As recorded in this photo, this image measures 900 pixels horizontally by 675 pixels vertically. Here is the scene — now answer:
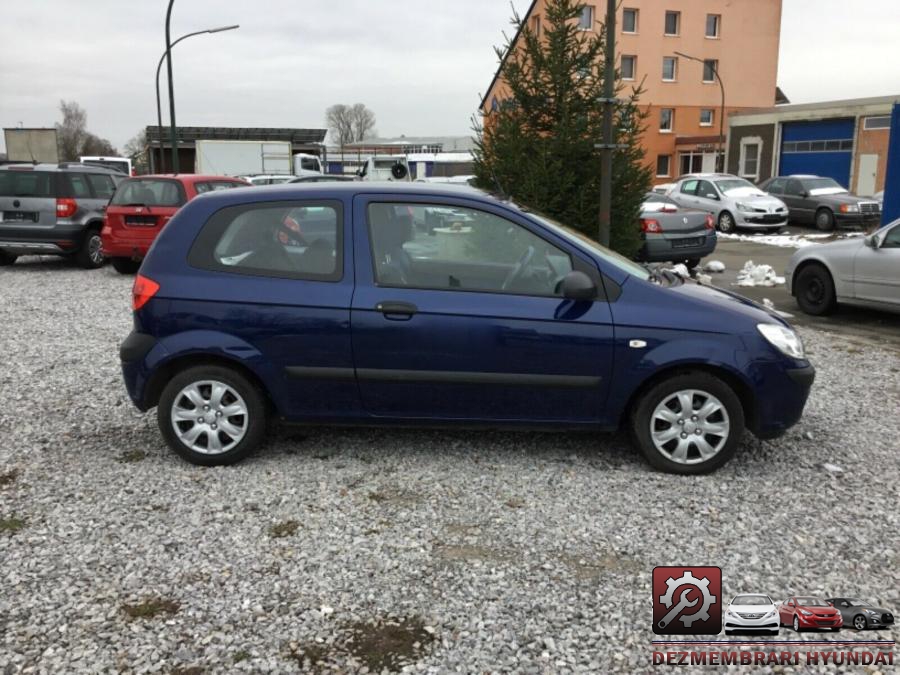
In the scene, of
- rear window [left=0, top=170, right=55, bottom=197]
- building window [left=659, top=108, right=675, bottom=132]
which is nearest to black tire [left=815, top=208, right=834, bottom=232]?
rear window [left=0, top=170, right=55, bottom=197]

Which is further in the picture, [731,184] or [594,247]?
[731,184]

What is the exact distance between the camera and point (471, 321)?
14.5 ft

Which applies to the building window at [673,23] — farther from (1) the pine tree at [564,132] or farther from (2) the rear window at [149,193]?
(1) the pine tree at [564,132]

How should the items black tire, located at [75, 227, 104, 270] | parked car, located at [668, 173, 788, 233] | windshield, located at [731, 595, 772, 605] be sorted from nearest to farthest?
1. windshield, located at [731, 595, 772, 605]
2. black tire, located at [75, 227, 104, 270]
3. parked car, located at [668, 173, 788, 233]

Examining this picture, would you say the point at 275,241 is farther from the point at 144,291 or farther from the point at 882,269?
the point at 882,269

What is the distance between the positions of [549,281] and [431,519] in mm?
1465

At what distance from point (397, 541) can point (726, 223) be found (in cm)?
1977

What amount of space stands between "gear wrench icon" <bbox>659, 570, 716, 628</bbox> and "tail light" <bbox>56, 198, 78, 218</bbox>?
1290cm

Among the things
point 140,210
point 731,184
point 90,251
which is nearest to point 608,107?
point 140,210

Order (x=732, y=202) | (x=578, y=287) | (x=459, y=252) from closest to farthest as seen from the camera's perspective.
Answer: (x=578, y=287) < (x=459, y=252) < (x=732, y=202)

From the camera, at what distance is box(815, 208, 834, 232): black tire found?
71.6ft

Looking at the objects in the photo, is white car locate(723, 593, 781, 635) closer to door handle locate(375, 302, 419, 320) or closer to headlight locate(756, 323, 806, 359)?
headlight locate(756, 323, 806, 359)

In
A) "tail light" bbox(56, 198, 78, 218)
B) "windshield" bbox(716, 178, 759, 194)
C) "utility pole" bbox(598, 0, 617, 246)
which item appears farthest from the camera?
"windshield" bbox(716, 178, 759, 194)

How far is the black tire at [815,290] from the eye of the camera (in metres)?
9.56
